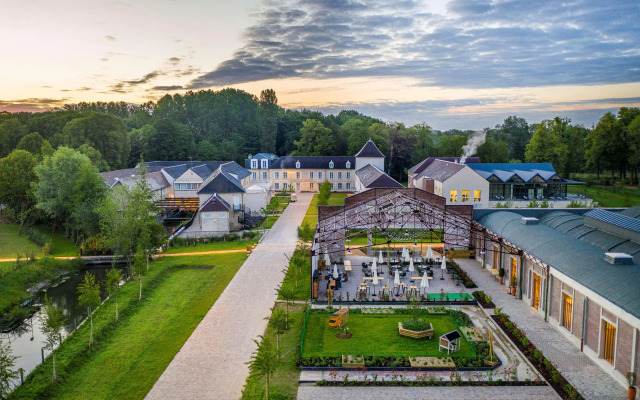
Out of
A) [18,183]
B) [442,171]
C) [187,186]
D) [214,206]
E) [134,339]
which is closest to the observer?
[134,339]

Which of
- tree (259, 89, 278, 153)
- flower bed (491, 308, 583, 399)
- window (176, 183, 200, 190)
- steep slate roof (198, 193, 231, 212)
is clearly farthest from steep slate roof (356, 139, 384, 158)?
flower bed (491, 308, 583, 399)

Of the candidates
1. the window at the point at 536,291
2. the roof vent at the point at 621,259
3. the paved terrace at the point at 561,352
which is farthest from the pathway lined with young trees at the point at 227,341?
the roof vent at the point at 621,259

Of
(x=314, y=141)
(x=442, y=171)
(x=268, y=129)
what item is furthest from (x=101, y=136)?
(x=442, y=171)

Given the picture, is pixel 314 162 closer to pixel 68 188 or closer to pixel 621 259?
pixel 68 188

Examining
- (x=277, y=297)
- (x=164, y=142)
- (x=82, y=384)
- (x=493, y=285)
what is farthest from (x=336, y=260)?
(x=164, y=142)

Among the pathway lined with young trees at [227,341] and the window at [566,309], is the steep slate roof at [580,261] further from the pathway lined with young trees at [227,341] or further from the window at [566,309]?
the pathway lined with young trees at [227,341]
